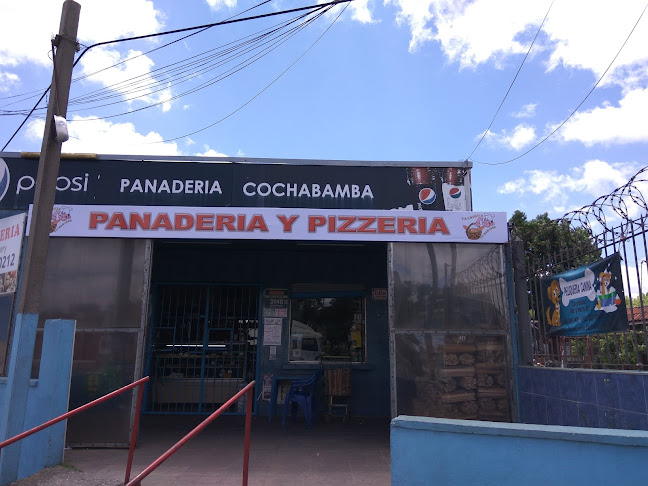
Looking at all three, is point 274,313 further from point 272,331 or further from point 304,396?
point 304,396

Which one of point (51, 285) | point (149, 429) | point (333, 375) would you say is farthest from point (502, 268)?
point (51, 285)

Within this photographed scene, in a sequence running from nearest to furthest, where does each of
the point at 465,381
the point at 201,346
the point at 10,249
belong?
the point at 10,249 < the point at 465,381 < the point at 201,346

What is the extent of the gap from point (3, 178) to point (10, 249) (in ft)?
11.2


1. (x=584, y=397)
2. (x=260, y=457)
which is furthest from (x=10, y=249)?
(x=584, y=397)

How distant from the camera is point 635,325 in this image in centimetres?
501

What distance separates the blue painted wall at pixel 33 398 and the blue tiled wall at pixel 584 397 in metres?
5.84

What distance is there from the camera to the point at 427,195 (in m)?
9.24

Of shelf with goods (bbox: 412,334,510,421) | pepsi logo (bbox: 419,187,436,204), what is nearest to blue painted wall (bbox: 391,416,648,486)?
shelf with goods (bbox: 412,334,510,421)

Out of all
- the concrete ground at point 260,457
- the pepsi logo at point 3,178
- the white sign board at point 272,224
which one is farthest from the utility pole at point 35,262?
the pepsi logo at point 3,178

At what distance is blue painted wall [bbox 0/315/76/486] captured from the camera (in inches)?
211

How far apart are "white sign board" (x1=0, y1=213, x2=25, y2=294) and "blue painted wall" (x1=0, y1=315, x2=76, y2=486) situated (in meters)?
1.06

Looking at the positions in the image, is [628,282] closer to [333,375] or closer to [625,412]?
[625,412]

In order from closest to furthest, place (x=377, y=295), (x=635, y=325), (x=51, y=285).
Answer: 1. (x=635, y=325)
2. (x=51, y=285)
3. (x=377, y=295)

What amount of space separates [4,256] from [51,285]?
1018 millimetres
